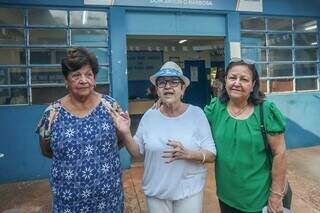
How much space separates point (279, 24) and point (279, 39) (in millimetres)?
306

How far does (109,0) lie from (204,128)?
407cm

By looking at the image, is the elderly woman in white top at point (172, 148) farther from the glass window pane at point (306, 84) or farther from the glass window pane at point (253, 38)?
the glass window pane at point (306, 84)

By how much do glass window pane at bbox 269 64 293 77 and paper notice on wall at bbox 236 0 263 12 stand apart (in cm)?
119

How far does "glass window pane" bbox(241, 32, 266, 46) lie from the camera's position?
6820 mm

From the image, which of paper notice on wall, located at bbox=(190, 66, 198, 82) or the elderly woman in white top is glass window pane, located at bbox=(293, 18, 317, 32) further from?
the elderly woman in white top

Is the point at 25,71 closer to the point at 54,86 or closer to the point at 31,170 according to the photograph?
the point at 54,86

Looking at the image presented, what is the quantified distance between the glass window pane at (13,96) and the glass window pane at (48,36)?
2.65 ft

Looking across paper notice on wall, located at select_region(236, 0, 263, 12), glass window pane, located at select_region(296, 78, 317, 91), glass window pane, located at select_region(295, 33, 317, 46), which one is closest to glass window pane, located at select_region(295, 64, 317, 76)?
glass window pane, located at select_region(296, 78, 317, 91)

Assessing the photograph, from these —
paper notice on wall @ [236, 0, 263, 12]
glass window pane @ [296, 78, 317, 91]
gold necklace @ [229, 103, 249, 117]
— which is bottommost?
gold necklace @ [229, 103, 249, 117]

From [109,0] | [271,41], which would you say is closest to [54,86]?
[109,0]

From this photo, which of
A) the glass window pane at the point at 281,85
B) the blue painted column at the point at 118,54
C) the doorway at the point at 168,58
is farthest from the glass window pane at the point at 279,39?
the doorway at the point at 168,58

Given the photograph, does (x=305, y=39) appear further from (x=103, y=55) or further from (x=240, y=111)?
(x=240, y=111)

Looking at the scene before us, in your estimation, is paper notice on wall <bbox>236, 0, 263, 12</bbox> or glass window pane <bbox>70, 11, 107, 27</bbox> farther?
paper notice on wall <bbox>236, 0, 263, 12</bbox>

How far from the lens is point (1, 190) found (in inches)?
204
